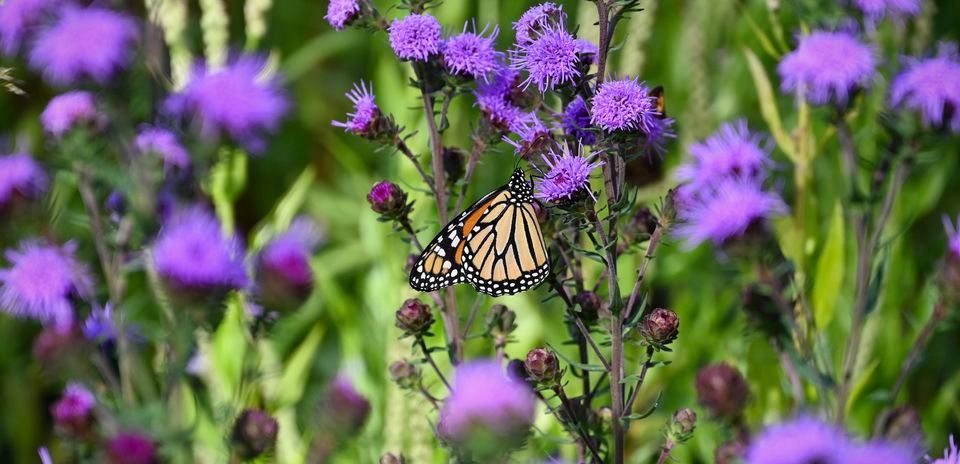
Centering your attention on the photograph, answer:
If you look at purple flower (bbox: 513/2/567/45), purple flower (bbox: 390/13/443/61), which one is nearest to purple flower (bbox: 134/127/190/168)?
purple flower (bbox: 390/13/443/61)

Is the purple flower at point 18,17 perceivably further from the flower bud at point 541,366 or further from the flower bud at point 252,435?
the flower bud at point 541,366

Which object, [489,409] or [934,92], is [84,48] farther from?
[934,92]

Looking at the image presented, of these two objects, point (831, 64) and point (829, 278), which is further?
point (829, 278)

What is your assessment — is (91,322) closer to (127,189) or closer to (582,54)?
(127,189)

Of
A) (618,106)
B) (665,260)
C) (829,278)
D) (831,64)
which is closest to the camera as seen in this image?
(618,106)

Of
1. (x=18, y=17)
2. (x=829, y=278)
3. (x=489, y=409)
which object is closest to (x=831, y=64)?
(x=829, y=278)

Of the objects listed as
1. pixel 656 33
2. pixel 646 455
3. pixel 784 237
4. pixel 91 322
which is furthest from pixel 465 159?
pixel 656 33

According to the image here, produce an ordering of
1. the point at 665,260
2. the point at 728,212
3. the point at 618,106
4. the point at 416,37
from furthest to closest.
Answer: the point at 665,260, the point at 728,212, the point at 416,37, the point at 618,106
